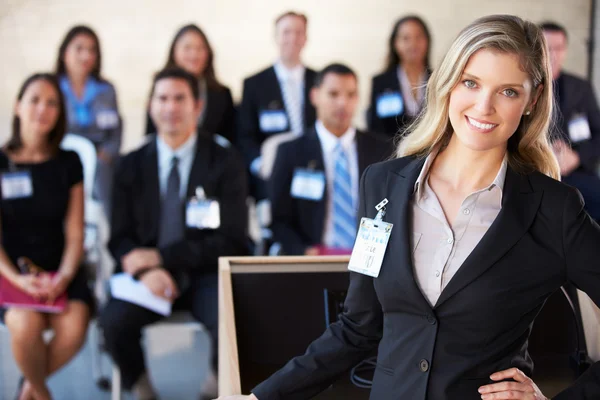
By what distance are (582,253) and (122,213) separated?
284 cm

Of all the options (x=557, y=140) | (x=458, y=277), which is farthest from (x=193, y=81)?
(x=458, y=277)

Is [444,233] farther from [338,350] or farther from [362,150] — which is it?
[362,150]

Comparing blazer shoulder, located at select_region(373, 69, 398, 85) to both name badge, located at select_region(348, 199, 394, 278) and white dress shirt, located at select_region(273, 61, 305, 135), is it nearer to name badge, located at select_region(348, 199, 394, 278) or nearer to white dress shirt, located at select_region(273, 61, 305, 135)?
white dress shirt, located at select_region(273, 61, 305, 135)

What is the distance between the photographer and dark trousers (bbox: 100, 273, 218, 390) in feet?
12.2

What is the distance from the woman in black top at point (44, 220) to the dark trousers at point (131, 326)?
0.67 feet

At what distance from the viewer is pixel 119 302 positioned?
12.4 feet

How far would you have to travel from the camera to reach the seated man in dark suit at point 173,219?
3760 millimetres

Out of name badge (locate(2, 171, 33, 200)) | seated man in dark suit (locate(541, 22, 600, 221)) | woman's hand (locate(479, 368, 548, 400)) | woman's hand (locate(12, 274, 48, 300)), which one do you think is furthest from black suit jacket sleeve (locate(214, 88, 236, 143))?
woman's hand (locate(479, 368, 548, 400))

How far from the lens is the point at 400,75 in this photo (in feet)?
16.8

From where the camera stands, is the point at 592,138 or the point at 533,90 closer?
the point at 533,90

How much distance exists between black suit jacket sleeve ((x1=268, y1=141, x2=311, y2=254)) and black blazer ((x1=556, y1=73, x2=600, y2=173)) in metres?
1.69

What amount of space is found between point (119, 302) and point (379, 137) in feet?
5.37

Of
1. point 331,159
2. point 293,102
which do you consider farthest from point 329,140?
point 293,102

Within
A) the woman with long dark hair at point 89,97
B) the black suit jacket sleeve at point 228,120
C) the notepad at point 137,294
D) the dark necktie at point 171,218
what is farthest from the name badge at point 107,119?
the notepad at point 137,294
